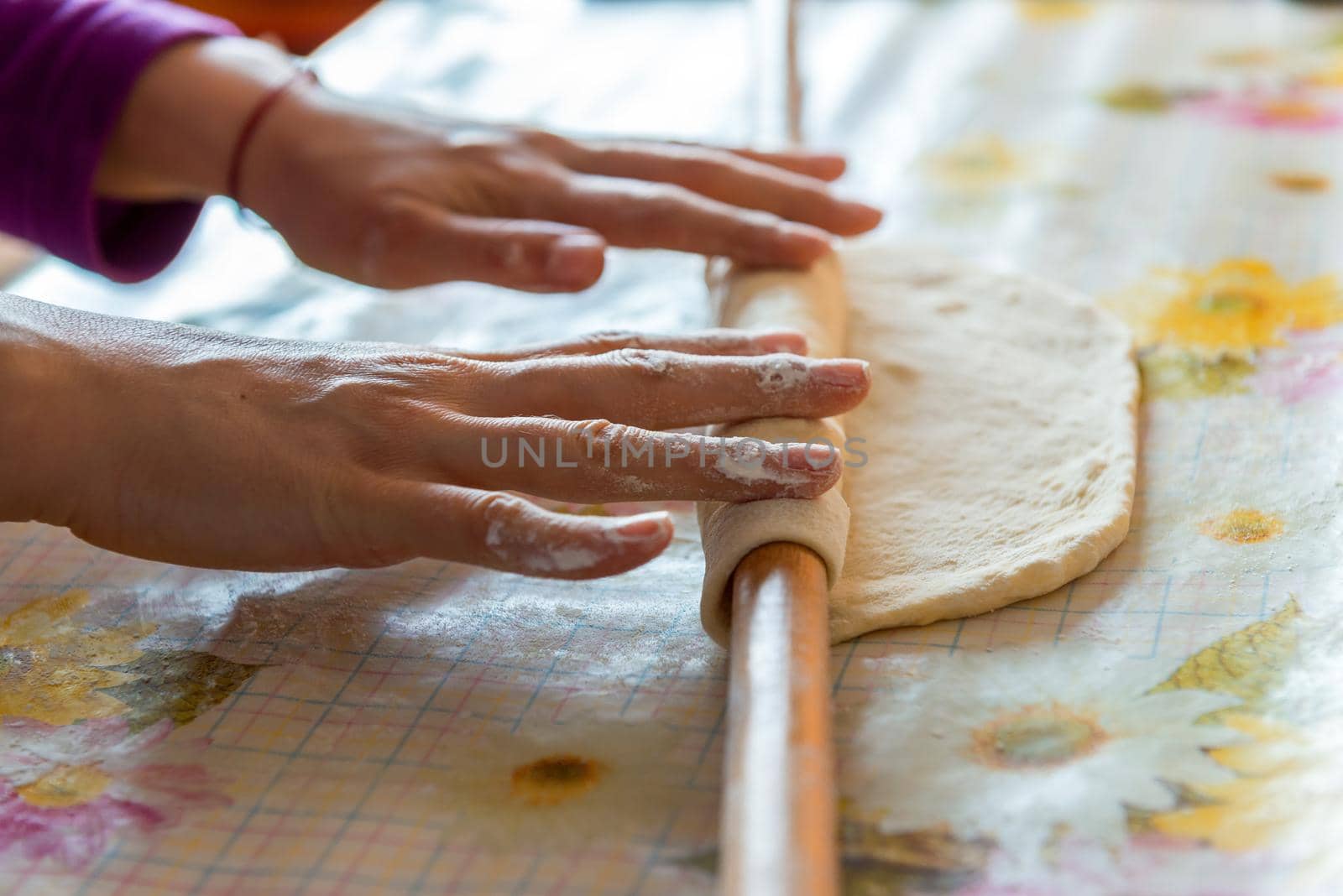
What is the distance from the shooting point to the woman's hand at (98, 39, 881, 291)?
1.16m

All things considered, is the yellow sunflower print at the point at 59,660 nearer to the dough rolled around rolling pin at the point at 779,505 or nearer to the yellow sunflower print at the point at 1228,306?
the dough rolled around rolling pin at the point at 779,505

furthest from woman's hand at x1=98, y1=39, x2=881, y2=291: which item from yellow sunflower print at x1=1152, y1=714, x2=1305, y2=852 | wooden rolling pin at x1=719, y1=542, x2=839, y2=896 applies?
yellow sunflower print at x1=1152, y1=714, x2=1305, y2=852

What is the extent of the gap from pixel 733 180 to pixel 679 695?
64 centimetres

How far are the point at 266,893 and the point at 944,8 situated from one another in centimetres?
180

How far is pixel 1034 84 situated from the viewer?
5.77 feet

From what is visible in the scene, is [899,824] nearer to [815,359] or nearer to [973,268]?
[815,359]

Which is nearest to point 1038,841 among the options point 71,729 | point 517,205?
point 71,729

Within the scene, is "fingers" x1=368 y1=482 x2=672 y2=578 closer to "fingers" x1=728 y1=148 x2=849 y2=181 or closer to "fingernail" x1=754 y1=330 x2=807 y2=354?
"fingernail" x1=754 y1=330 x2=807 y2=354

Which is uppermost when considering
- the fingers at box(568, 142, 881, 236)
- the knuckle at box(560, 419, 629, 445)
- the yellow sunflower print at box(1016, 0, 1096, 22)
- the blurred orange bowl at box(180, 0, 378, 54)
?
the yellow sunflower print at box(1016, 0, 1096, 22)

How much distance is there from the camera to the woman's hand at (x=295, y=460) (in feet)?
2.58

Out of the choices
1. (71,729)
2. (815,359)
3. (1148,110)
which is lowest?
(71,729)

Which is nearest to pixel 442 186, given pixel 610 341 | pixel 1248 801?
pixel 610 341

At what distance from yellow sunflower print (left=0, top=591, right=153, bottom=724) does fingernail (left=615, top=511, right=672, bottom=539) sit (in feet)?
1.24

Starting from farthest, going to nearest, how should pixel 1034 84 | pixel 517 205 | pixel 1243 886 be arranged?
pixel 1034 84 → pixel 517 205 → pixel 1243 886
